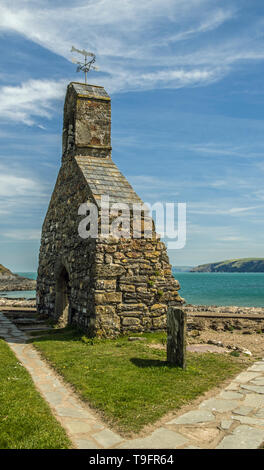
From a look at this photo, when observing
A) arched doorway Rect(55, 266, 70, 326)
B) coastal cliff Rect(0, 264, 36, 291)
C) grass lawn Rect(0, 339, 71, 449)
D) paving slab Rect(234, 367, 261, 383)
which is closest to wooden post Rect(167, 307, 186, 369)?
paving slab Rect(234, 367, 261, 383)

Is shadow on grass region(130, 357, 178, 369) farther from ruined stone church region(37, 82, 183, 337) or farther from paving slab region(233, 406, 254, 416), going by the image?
ruined stone church region(37, 82, 183, 337)

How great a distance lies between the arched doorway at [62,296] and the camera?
48.4 ft

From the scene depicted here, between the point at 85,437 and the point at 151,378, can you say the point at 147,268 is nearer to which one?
the point at 151,378

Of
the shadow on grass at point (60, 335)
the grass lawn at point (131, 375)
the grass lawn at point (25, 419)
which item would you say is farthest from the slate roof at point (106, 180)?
the grass lawn at point (25, 419)

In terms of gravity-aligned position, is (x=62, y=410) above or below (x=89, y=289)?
below

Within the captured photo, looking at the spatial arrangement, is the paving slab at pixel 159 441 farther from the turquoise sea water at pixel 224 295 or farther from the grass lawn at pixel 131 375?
the turquoise sea water at pixel 224 295

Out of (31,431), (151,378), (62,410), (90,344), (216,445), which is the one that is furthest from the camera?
(90,344)

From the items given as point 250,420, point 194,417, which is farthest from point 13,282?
point 250,420

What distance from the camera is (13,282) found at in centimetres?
8256

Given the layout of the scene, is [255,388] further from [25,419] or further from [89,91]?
[89,91]

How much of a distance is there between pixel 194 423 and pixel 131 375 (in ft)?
7.55
